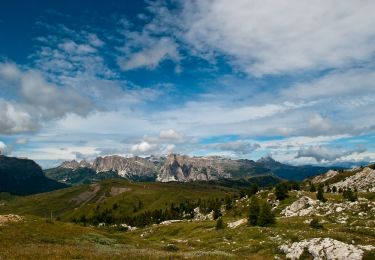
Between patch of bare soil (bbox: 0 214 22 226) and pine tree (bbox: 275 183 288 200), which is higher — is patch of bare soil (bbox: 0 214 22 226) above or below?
below

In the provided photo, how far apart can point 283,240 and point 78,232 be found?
32.9 metres

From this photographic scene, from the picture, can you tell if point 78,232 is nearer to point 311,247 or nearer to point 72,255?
point 72,255

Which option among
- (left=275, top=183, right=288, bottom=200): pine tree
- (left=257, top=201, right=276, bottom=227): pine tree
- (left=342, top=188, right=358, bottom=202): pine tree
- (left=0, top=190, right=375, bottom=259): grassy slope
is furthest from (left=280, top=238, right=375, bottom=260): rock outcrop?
(left=275, top=183, right=288, bottom=200): pine tree

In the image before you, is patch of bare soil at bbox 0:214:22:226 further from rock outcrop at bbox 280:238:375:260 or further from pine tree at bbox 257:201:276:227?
rock outcrop at bbox 280:238:375:260

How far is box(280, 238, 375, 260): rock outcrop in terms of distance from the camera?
30.8m

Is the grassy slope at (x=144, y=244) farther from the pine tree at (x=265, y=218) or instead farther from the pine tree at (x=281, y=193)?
the pine tree at (x=281, y=193)

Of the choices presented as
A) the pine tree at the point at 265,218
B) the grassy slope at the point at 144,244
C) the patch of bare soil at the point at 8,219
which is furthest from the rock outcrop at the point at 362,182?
the patch of bare soil at the point at 8,219

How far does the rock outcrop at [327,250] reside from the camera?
30.8m

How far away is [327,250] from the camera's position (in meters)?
32.2

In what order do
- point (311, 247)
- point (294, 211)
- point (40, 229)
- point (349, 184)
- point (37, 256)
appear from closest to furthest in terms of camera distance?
point (37, 256) → point (311, 247) → point (40, 229) → point (294, 211) → point (349, 184)

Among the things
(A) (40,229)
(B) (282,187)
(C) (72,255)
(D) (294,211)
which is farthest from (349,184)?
(C) (72,255)

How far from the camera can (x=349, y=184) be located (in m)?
189

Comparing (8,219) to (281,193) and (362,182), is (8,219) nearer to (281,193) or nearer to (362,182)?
(281,193)

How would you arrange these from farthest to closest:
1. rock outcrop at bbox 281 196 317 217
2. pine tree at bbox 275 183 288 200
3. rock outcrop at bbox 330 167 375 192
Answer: rock outcrop at bbox 330 167 375 192 → pine tree at bbox 275 183 288 200 → rock outcrop at bbox 281 196 317 217
